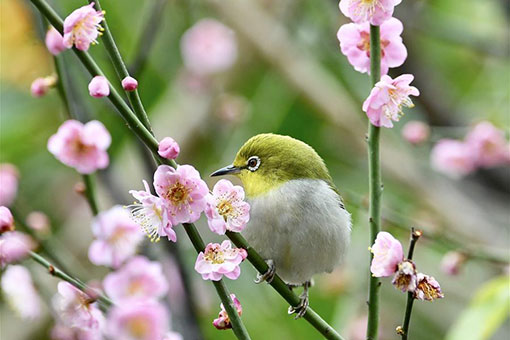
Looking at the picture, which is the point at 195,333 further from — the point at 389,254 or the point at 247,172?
the point at 389,254

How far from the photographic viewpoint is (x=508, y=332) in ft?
11.0

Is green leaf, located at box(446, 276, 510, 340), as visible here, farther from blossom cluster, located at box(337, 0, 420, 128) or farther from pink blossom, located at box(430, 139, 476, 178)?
pink blossom, located at box(430, 139, 476, 178)

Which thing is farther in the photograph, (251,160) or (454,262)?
(454,262)

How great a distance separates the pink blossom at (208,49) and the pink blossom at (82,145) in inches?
92.0

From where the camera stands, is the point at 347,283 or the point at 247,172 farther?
the point at 347,283

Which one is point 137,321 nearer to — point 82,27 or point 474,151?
point 82,27

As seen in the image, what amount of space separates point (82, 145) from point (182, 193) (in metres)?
0.43

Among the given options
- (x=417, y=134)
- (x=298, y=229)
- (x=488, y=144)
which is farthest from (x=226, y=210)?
(x=488, y=144)

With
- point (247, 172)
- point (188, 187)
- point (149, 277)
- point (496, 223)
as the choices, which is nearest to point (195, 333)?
point (247, 172)

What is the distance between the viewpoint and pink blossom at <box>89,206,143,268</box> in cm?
159

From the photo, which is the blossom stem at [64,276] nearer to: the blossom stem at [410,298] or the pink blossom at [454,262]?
the blossom stem at [410,298]

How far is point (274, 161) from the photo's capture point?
1.93m

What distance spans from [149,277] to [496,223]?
275cm

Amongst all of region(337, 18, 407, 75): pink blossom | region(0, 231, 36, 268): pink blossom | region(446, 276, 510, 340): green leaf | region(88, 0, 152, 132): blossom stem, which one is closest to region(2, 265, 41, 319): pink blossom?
region(0, 231, 36, 268): pink blossom
